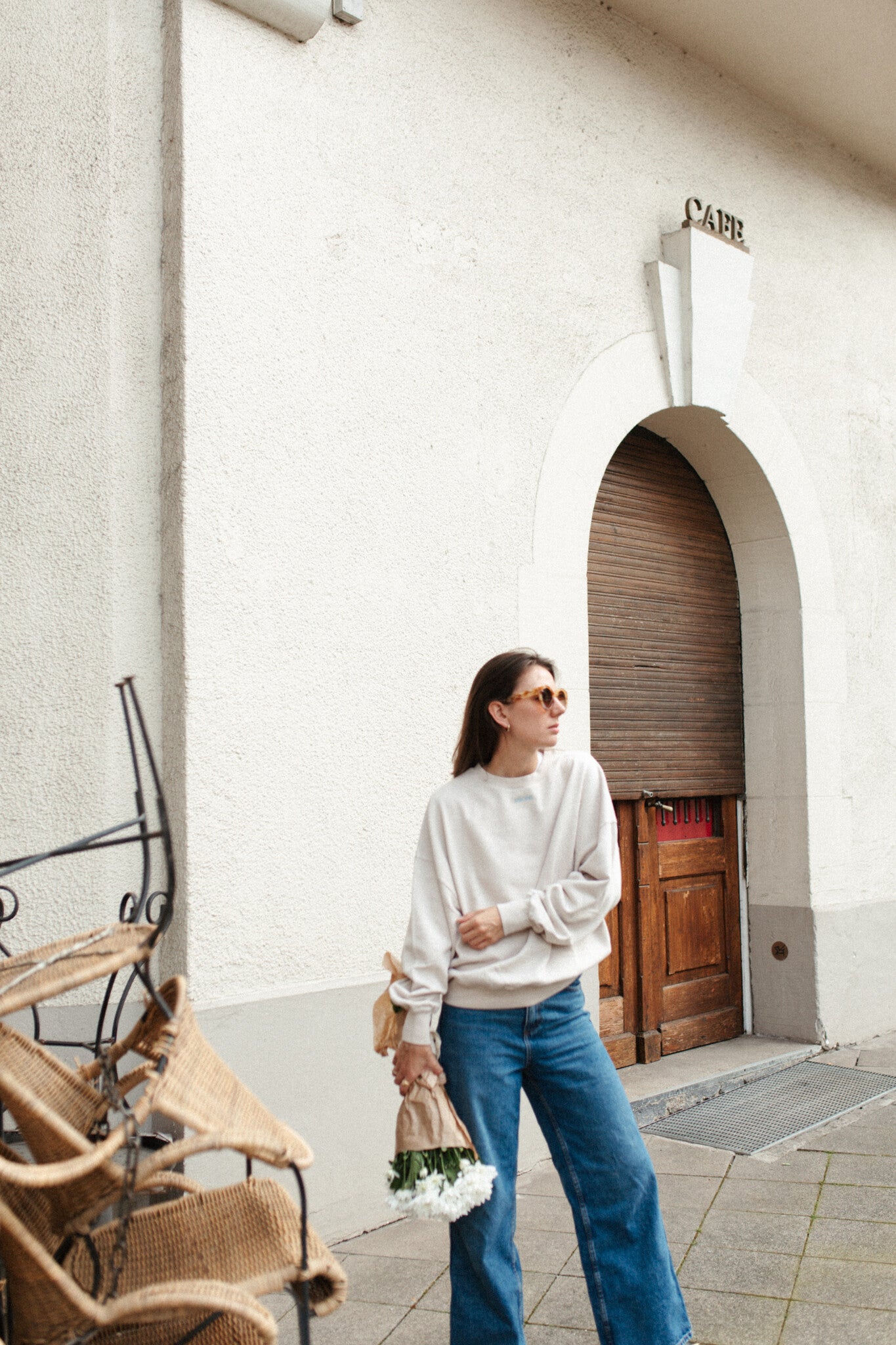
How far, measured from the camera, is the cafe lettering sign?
18.6 ft

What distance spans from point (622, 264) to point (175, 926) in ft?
11.9

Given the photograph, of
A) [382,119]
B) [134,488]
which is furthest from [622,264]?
[134,488]

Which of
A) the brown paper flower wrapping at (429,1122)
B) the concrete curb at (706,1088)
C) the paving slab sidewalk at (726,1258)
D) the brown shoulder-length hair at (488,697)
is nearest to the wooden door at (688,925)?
the concrete curb at (706,1088)

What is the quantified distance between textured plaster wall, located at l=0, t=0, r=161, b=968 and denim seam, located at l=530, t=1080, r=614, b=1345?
160 centimetres

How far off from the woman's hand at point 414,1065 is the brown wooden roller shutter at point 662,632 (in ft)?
9.89

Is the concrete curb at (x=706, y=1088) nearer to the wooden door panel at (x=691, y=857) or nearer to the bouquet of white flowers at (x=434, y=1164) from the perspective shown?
the wooden door panel at (x=691, y=857)

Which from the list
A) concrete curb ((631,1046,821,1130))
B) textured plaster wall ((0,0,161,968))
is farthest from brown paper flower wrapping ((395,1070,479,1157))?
concrete curb ((631,1046,821,1130))

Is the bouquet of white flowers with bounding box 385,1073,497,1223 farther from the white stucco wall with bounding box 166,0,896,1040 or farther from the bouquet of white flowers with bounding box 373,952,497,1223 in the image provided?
the white stucco wall with bounding box 166,0,896,1040

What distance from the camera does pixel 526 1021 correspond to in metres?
2.62

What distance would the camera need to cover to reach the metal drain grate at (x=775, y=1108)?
470 centimetres

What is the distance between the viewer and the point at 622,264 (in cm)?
536

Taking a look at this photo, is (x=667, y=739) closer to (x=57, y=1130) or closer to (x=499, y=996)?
→ (x=499, y=996)

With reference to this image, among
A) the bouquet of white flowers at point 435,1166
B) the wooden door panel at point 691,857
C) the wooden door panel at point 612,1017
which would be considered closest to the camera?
the bouquet of white flowers at point 435,1166

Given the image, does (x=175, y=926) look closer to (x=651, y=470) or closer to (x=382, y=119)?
(x=382, y=119)
